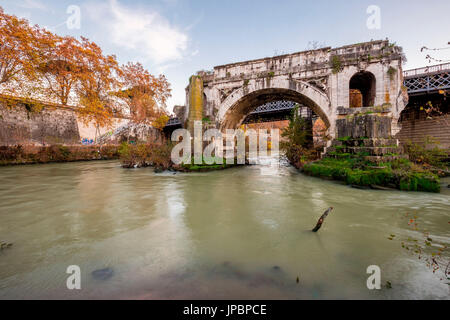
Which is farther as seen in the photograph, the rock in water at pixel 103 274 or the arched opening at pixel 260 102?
the arched opening at pixel 260 102

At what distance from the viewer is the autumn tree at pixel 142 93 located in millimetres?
23000

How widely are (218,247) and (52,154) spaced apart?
18.2 metres

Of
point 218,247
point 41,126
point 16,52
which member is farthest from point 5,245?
point 41,126

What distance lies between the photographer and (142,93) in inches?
945

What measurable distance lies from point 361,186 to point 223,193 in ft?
13.2

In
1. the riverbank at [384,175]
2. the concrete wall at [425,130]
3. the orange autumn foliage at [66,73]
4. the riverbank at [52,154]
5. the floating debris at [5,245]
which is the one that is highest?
the orange autumn foliage at [66,73]

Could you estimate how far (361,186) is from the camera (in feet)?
18.9

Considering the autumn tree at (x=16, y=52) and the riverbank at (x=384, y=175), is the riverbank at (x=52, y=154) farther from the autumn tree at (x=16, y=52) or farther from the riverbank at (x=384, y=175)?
the riverbank at (x=384, y=175)

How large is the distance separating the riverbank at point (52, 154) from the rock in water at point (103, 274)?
1661 cm

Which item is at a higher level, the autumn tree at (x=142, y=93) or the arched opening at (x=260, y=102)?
the autumn tree at (x=142, y=93)

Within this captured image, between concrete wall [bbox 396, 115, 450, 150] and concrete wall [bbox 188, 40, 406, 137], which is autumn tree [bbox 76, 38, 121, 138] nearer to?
concrete wall [bbox 188, 40, 406, 137]

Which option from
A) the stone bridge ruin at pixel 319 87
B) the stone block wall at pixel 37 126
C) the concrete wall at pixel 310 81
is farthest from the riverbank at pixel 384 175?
the stone block wall at pixel 37 126

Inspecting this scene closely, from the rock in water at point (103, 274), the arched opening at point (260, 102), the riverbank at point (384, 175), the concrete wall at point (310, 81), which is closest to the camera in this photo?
the rock in water at point (103, 274)
